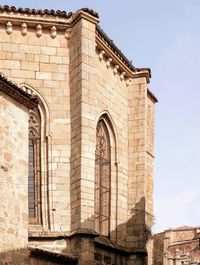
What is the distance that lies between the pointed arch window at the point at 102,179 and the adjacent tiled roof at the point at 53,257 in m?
2.54

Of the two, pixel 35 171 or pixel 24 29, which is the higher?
pixel 24 29

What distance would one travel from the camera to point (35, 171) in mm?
15555

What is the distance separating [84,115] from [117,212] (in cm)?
296

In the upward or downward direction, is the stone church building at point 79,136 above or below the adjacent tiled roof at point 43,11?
below

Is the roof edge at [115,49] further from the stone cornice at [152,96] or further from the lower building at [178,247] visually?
the lower building at [178,247]

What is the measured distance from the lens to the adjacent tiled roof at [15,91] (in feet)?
35.8

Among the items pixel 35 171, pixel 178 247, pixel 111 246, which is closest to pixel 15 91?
pixel 35 171

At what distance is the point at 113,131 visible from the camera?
17.3 m

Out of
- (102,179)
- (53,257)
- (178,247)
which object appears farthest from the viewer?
(178,247)

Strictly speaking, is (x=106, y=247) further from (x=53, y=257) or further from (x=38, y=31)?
(x=38, y=31)

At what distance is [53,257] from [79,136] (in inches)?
114

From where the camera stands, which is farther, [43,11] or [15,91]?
[43,11]

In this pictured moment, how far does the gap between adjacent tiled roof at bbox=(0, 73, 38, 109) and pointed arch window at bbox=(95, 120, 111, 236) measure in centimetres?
539

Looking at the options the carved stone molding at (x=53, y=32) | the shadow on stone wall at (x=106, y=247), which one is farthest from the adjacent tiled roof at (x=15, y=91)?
the carved stone molding at (x=53, y=32)
